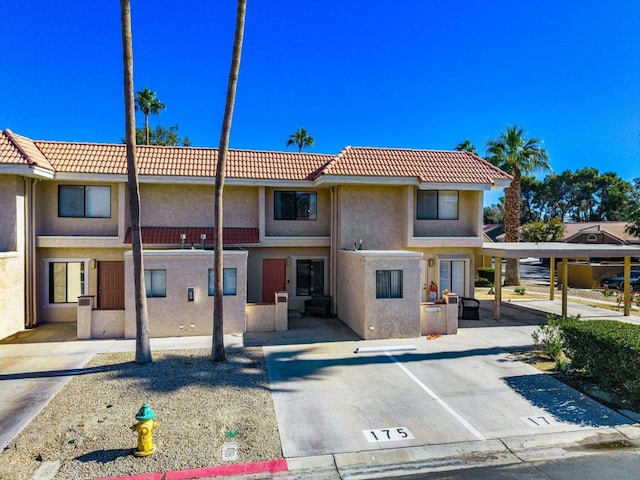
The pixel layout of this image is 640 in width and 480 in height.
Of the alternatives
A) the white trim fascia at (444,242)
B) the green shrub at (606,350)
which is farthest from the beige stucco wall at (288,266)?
the green shrub at (606,350)

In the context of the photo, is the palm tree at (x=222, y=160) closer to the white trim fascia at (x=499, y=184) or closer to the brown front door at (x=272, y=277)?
the brown front door at (x=272, y=277)

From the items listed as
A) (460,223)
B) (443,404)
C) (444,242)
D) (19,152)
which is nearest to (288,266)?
(444,242)

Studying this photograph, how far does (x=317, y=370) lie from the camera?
11258 mm

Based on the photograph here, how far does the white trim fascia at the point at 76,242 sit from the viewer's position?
629 inches

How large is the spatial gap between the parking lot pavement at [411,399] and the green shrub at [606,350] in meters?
0.83

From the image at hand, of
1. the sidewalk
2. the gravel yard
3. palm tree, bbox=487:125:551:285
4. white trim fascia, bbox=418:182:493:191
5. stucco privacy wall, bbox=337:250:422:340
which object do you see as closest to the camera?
the sidewalk

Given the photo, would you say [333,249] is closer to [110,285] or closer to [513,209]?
[110,285]

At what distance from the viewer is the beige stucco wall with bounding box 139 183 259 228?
1733 cm

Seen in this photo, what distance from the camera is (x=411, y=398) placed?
9.49 metres

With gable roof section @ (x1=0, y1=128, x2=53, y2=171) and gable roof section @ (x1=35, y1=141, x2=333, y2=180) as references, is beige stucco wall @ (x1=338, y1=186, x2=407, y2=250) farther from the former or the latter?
gable roof section @ (x1=0, y1=128, x2=53, y2=171)

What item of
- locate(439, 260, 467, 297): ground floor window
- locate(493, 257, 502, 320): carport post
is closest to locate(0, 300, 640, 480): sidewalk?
locate(493, 257, 502, 320): carport post

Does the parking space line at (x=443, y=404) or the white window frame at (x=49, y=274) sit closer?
the parking space line at (x=443, y=404)

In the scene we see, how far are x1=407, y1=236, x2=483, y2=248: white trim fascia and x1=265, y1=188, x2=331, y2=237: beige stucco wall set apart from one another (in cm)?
386

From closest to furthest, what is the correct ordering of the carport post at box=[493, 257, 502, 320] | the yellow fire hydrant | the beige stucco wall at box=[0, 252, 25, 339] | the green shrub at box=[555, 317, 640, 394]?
1. the yellow fire hydrant
2. the green shrub at box=[555, 317, 640, 394]
3. the beige stucco wall at box=[0, 252, 25, 339]
4. the carport post at box=[493, 257, 502, 320]
